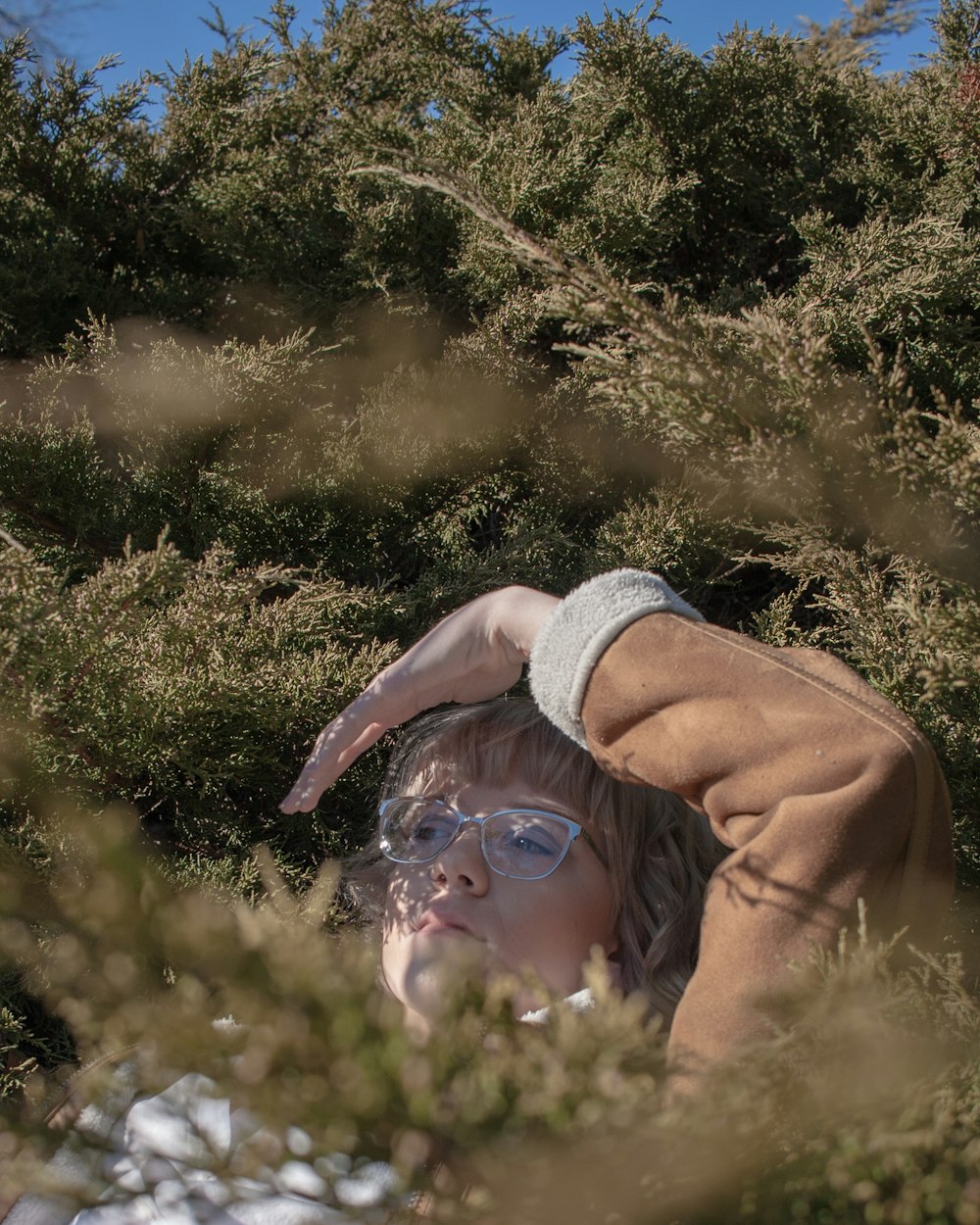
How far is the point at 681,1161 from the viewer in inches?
29.5

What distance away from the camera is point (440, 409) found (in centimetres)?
195

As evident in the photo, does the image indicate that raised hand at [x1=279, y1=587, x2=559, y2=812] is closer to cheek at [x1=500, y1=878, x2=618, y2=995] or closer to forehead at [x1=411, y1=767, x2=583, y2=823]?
forehead at [x1=411, y1=767, x2=583, y2=823]

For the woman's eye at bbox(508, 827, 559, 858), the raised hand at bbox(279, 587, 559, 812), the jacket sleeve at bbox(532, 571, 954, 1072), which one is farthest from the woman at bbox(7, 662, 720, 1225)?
the jacket sleeve at bbox(532, 571, 954, 1072)

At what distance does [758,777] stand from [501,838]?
394mm

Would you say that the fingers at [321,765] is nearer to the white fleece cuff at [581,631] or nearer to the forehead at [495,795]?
the forehead at [495,795]

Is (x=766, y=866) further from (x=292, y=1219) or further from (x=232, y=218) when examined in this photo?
(x=232, y=218)

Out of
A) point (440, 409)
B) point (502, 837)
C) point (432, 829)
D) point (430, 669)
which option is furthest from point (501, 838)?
point (440, 409)

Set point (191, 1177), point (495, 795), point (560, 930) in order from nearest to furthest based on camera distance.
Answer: point (191, 1177) < point (560, 930) < point (495, 795)

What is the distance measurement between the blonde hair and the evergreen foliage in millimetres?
251

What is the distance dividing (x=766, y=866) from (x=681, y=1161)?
15.9 inches

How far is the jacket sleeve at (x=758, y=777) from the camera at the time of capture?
42.3 inches

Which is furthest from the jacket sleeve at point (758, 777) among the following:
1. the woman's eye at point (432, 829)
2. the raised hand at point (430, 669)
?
the woman's eye at point (432, 829)

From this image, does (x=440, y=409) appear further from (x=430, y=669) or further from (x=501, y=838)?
(x=501, y=838)

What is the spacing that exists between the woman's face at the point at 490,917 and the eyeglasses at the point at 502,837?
0.04 feet
